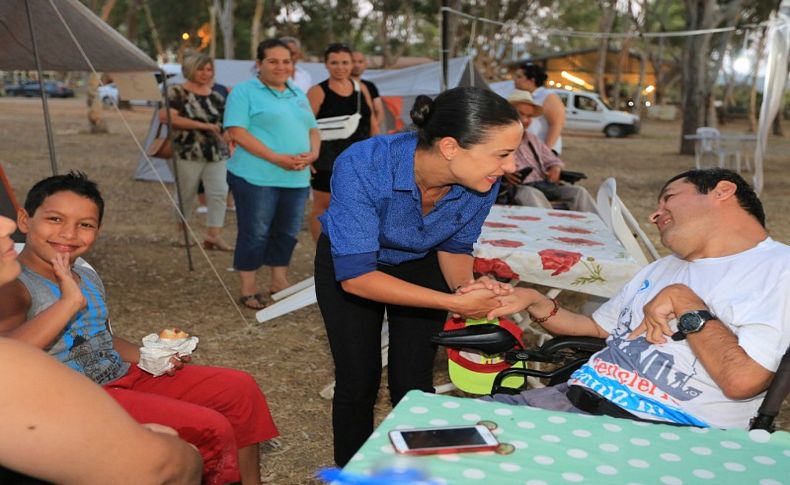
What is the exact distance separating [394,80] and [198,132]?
20.8 feet

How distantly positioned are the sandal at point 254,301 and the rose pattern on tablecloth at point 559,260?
2.38m

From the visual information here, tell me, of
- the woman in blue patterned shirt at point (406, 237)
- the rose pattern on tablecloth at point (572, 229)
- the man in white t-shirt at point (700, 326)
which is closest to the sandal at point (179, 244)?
the rose pattern on tablecloth at point (572, 229)

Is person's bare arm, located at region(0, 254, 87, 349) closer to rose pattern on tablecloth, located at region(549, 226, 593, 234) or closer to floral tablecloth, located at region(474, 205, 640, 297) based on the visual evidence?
floral tablecloth, located at region(474, 205, 640, 297)

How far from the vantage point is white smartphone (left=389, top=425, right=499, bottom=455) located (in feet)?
5.09

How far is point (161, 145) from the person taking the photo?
258 inches

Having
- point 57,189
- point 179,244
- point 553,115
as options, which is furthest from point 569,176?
point 57,189

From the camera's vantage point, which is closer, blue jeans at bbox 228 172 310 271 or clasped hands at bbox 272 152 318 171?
clasped hands at bbox 272 152 318 171

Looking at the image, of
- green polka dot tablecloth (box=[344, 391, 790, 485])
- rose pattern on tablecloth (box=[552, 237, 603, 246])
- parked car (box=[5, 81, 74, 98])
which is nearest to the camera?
green polka dot tablecloth (box=[344, 391, 790, 485])

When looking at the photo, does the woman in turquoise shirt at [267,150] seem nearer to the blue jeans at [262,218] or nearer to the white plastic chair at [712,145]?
the blue jeans at [262,218]

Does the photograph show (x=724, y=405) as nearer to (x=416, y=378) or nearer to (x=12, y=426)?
(x=416, y=378)

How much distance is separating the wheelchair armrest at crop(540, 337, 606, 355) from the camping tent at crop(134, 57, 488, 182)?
8.62m

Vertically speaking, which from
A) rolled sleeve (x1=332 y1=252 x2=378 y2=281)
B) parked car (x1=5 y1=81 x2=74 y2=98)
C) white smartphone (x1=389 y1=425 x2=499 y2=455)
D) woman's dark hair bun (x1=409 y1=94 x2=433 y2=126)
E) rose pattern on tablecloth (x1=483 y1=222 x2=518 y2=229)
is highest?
woman's dark hair bun (x1=409 y1=94 x2=433 y2=126)

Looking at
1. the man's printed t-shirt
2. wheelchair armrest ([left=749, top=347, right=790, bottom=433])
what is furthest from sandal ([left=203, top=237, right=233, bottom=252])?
wheelchair armrest ([left=749, top=347, right=790, bottom=433])

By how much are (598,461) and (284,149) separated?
3858 millimetres
